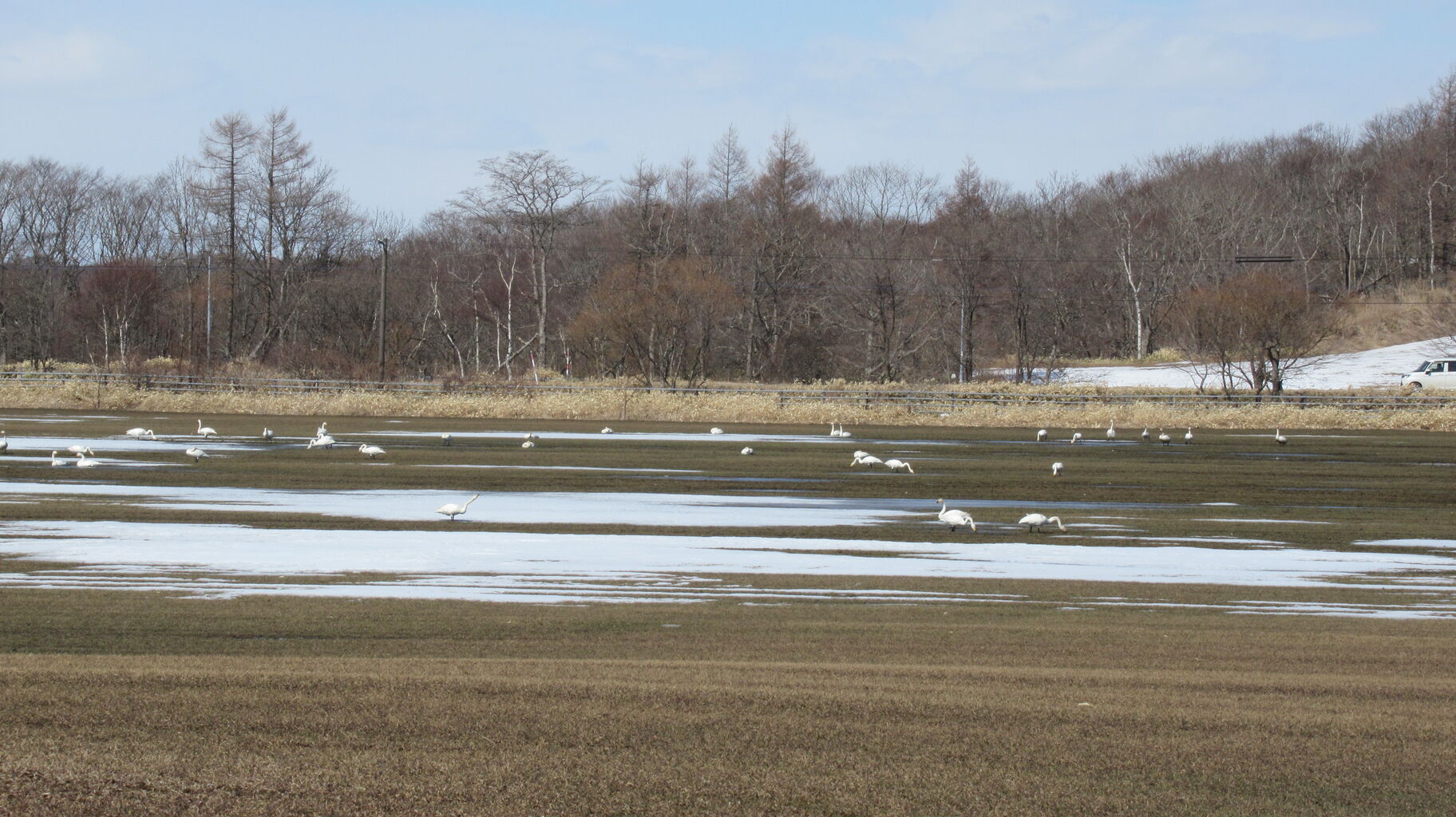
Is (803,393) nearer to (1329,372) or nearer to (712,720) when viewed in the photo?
(1329,372)

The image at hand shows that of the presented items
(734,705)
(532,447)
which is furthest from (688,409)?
(734,705)

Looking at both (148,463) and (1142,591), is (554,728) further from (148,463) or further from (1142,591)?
(148,463)

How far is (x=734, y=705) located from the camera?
5688mm

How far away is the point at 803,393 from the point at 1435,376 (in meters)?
28.7

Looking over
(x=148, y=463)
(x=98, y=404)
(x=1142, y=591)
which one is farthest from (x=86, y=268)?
(x=1142, y=591)

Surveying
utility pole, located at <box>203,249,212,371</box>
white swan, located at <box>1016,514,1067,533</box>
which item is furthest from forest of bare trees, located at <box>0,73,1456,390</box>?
white swan, located at <box>1016,514,1067,533</box>

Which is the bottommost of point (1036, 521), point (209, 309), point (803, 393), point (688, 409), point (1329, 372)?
point (1036, 521)

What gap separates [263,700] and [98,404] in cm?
4407

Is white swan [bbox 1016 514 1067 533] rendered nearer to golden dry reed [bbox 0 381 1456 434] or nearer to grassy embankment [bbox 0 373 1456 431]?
golden dry reed [bbox 0 381 1456 434]

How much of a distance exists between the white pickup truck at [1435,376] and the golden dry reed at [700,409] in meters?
16.7

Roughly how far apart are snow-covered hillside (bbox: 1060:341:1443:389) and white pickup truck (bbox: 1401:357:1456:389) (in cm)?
125

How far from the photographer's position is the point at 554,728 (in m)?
5.27

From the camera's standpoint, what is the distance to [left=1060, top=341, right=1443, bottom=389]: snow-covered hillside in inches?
2336

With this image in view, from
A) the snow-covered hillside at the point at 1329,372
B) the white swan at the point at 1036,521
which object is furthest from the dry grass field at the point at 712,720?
the snow-covered hillside at the point at 1329,372
